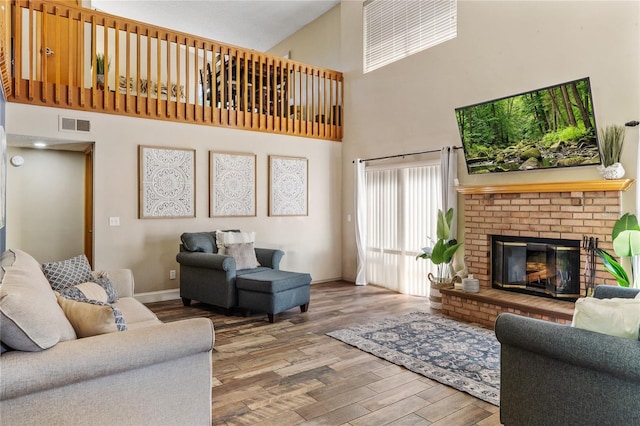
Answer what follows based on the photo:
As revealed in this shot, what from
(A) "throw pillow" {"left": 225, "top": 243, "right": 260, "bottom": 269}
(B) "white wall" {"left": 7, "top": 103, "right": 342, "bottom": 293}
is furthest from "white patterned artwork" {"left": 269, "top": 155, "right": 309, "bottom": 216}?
(A) "throw pillow" {"left": 225, "top": 243, "right": 260, "bottom": 269}

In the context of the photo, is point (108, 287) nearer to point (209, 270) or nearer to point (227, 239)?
point (209, 270)

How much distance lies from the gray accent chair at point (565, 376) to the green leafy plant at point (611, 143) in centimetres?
249

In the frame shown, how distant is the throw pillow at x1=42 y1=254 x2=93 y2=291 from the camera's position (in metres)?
3.04

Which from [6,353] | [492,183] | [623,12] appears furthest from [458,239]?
[6,353]

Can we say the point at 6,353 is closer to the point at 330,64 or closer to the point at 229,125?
the point at 229,125

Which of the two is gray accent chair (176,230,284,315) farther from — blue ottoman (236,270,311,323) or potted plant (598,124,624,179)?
potted plant (598,124,624,179)

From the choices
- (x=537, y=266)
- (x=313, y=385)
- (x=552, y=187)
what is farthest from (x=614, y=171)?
(x=313, y=385)

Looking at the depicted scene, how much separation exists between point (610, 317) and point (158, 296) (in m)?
4.99

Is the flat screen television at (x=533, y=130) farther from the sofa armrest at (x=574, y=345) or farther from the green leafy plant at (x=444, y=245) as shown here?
the sofa armrest at (x=574, y=345)

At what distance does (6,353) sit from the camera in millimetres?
1544

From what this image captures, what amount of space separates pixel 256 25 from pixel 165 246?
5.16m

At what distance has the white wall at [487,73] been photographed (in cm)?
367

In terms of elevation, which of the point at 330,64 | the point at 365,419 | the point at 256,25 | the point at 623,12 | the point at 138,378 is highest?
the point at 256,25

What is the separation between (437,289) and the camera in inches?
195
